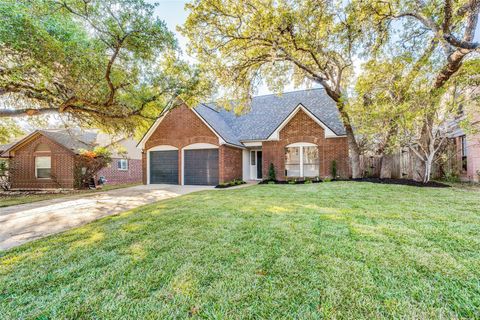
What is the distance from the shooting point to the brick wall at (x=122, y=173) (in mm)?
18766

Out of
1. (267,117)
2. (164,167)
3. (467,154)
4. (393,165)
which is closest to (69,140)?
(164,167)

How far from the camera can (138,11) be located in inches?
317

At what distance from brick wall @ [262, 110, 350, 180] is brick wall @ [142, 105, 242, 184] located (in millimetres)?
2305

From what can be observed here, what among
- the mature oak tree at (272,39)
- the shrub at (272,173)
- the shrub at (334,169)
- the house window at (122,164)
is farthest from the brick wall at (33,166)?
the shrub at (334,169)

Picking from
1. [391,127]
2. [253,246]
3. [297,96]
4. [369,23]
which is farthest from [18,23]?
[297,96]

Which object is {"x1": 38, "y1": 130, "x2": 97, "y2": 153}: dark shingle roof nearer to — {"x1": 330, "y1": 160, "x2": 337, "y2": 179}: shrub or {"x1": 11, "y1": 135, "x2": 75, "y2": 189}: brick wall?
{"x1": 11, "y1": 135, "x2": 75, "y2": 189}: brick wall

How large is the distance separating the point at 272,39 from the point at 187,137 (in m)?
8.27

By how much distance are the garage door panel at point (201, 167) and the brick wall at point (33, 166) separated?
806 cm

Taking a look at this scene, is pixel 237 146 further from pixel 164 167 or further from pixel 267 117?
pixel 164 167

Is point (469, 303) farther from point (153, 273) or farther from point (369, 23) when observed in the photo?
point (369, 23)

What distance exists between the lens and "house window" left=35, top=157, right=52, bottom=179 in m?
15.8

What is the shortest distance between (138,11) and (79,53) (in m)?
2.63

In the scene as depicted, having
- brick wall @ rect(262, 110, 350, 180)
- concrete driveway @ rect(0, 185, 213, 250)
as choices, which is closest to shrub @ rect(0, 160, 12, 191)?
concrete driveway @ rect(0, 185, 213, 250)

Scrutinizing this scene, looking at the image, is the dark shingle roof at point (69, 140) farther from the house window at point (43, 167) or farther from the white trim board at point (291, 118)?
the white trim board at point (291, 118)
